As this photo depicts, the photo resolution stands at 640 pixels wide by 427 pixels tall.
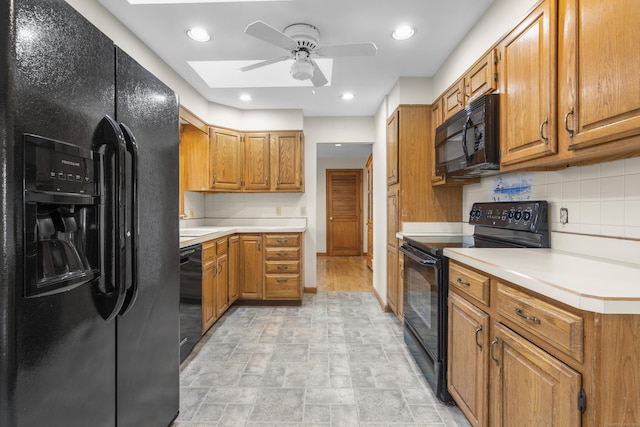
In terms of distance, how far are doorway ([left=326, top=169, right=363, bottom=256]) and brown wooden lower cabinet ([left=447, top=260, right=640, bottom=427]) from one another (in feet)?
19.9

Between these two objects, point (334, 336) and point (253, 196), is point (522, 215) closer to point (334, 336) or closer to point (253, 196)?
point (334, 336)

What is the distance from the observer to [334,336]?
9.28ft

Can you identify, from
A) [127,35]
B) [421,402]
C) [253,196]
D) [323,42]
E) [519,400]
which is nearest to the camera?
[519,400]

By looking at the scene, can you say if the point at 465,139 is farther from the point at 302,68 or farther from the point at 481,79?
the point at 302,68

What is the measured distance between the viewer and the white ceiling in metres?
1.99

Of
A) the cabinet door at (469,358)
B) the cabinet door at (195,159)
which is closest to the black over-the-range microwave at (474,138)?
the cabinet door at (469,358)

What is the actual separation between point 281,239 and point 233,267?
612mm

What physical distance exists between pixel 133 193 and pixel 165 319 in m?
0.68

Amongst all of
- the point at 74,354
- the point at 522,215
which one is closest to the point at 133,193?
the point at 74,354

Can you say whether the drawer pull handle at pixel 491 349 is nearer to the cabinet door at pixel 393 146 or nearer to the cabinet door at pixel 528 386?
the cabinet door at pixel 528 386

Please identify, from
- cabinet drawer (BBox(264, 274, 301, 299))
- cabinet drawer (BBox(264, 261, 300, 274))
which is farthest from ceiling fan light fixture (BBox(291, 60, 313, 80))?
cabinet drawer (BBox(264, 274, 301, 299))

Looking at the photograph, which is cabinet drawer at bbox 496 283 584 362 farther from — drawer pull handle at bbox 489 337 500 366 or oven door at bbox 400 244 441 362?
oven door at bbox 400 244 441 362

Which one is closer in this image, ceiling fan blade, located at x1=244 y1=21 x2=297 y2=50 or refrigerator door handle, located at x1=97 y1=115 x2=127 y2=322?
refrigerator door handle, located at x1=97 y1=115 x2=127 y2=322

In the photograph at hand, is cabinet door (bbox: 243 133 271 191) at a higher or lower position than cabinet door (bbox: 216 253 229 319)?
higher
